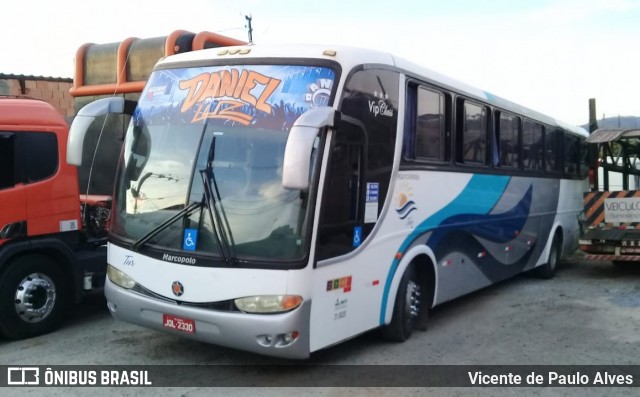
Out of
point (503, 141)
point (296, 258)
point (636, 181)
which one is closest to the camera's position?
point (296, 258)

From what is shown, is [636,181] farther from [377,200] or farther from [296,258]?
[296,258]

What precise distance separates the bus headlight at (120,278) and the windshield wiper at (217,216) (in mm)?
1116

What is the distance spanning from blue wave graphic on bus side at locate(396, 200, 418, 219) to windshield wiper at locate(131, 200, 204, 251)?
7.32 feet

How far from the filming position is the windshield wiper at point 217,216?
506 cm

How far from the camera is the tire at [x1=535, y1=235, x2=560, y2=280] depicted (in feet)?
38.0

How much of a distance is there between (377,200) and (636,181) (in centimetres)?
1084

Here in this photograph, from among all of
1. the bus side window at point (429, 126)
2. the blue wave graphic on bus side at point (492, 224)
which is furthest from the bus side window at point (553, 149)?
the bus side window at point (429, 126)

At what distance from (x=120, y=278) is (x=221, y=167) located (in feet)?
5.09

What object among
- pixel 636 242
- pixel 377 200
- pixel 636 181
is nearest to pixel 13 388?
pixel 377 200

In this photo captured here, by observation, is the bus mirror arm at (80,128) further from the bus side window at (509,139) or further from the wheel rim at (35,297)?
the bus side window at (509,139)

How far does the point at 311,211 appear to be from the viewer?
5.02 meters

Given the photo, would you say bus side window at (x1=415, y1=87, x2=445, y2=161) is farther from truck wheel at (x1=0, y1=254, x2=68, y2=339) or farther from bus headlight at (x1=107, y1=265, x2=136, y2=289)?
truck wheel at (x1=0, y1=254, x2=68, y2=339)

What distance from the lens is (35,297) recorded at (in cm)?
670

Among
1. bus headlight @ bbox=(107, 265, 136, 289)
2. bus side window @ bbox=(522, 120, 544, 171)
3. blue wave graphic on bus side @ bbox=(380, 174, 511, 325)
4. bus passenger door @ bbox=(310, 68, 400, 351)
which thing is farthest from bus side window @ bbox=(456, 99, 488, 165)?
bus headlight @ bbox=(107, 265, 136, 289)
